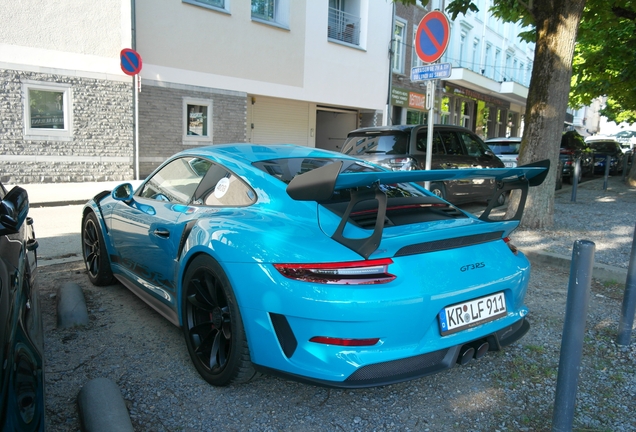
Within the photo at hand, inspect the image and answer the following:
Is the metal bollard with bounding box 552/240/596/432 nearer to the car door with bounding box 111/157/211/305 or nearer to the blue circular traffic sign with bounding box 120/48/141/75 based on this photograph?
the car door with bounding box 111/157/211/305

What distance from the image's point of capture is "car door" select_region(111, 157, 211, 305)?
3172mm

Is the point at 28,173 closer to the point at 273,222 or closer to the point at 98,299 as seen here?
the point at 98,299

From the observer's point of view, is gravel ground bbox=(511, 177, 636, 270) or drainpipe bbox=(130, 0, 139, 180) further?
drainpipe bbox=(130, 0, 139, 180)

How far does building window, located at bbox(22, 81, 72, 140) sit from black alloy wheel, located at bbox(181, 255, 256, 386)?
11082 mm

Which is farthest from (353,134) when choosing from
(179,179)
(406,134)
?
(179,179)

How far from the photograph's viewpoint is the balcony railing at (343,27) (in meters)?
18.8

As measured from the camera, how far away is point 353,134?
917 cm

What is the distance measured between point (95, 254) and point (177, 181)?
149cm

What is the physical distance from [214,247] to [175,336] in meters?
1.17

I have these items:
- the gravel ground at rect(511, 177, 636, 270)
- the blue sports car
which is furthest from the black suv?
the blue sports car

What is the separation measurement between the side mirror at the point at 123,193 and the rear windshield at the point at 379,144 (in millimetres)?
5207

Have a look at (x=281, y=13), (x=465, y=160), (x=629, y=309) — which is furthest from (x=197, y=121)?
(x=629, y=309)

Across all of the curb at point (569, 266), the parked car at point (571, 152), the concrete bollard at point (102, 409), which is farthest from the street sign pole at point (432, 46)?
the parked car at point (571, 152)

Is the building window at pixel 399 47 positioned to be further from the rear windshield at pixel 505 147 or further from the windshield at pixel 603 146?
the windshield at pixel 603 146
